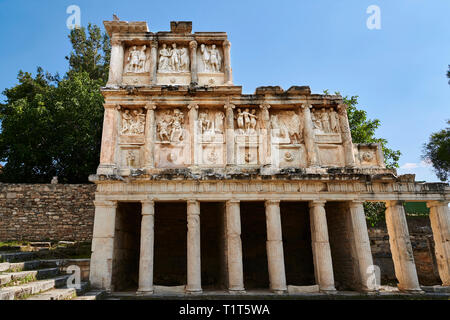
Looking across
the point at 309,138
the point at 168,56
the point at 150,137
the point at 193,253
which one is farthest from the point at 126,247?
the point at 309,138

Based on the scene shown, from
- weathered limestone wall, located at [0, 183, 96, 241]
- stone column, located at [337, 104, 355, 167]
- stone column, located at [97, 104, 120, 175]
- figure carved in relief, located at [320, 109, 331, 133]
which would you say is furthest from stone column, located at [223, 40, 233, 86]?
weathered limestone wall, located at [0, 183, 96, 241]

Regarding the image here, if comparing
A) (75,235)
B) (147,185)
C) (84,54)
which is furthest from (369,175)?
(84,54)

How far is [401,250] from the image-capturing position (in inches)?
426

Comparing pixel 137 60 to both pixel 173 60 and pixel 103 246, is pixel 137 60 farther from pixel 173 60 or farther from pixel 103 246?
pixel 103 246

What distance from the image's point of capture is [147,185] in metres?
10.8

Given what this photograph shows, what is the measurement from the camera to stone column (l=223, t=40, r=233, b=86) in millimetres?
12523

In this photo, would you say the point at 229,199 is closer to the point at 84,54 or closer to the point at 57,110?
the point at 57,110

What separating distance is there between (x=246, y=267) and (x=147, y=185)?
648cm

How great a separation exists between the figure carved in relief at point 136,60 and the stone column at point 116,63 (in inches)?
13.0

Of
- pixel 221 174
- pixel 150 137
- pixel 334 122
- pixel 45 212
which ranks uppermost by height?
pixel 334 122

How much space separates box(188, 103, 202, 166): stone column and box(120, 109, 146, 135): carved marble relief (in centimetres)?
191

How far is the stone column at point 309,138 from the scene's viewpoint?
38.4 feet

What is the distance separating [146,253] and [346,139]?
8.87 meters

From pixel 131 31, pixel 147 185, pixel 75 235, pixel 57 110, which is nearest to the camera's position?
pixel 147 185
